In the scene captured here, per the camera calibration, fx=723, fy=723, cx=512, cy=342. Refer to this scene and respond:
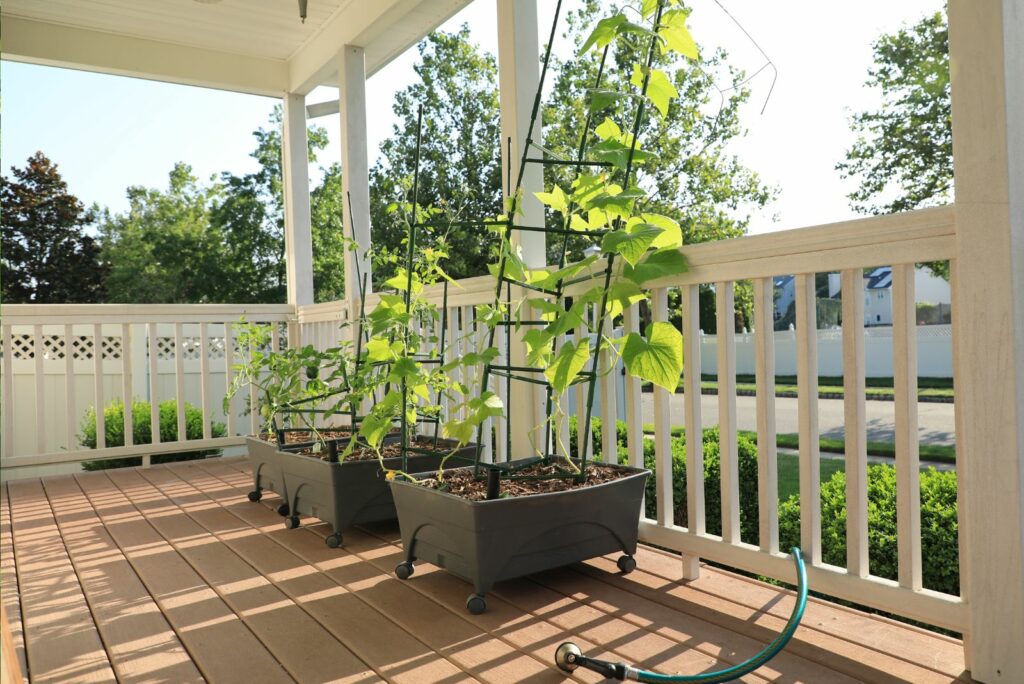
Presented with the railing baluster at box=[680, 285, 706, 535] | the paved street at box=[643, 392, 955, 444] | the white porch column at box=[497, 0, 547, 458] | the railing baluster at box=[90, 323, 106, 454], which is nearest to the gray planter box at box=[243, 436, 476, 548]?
the white porch column at box=[497, 0, 547, 458]

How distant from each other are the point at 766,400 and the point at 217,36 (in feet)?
12.4

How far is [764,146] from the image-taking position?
7172mm

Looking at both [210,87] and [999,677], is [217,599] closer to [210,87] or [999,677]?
[999,677]

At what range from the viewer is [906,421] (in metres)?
1.41

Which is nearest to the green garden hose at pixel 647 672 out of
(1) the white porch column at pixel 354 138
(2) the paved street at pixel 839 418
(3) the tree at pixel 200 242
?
(1) the white porch column at pixel 354 138

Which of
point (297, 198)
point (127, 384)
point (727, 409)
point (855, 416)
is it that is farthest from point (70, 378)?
point (855, 416)

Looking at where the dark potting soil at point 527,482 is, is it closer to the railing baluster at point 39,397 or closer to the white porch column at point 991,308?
the white porch column at point 991,308

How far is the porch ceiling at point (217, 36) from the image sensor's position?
144 inches

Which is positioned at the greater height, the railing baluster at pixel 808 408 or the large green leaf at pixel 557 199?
the large green leaf at pixel 557 199

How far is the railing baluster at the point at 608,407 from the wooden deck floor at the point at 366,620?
1.05 feet

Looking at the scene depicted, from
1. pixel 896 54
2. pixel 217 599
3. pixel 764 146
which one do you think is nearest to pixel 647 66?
pixel 217 599

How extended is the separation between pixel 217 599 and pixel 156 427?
258cm

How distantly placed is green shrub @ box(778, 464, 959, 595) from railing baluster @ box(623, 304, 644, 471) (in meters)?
0.64

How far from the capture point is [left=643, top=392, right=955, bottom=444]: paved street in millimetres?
4660
